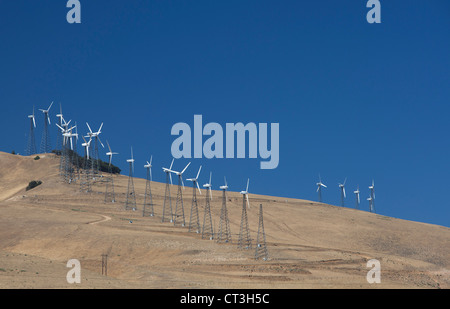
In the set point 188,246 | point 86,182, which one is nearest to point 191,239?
point 188,246

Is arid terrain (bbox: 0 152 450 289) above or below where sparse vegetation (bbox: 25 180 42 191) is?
below

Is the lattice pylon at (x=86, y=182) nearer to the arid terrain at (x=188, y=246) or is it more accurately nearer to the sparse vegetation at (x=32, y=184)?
the arid terrain at (x=188, y=246)

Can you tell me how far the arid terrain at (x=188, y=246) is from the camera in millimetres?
91500

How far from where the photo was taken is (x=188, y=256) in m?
109

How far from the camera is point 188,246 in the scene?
115m

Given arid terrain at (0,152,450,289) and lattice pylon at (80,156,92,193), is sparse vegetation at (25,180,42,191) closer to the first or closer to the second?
arid terrain at (0,152,450,289)

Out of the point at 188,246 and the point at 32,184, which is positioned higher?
the point at 32,184

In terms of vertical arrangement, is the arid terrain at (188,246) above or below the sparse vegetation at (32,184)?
below

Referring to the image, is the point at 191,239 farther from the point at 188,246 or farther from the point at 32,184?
the point at 32,184

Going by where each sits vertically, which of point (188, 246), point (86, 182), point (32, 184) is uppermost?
point (86, 182)

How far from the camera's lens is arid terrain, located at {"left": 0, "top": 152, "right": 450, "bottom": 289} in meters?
91.5

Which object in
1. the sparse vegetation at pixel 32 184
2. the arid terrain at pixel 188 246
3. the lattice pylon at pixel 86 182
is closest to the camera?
the arid terrain at pixel 188 246

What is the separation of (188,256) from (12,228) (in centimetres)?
3521
